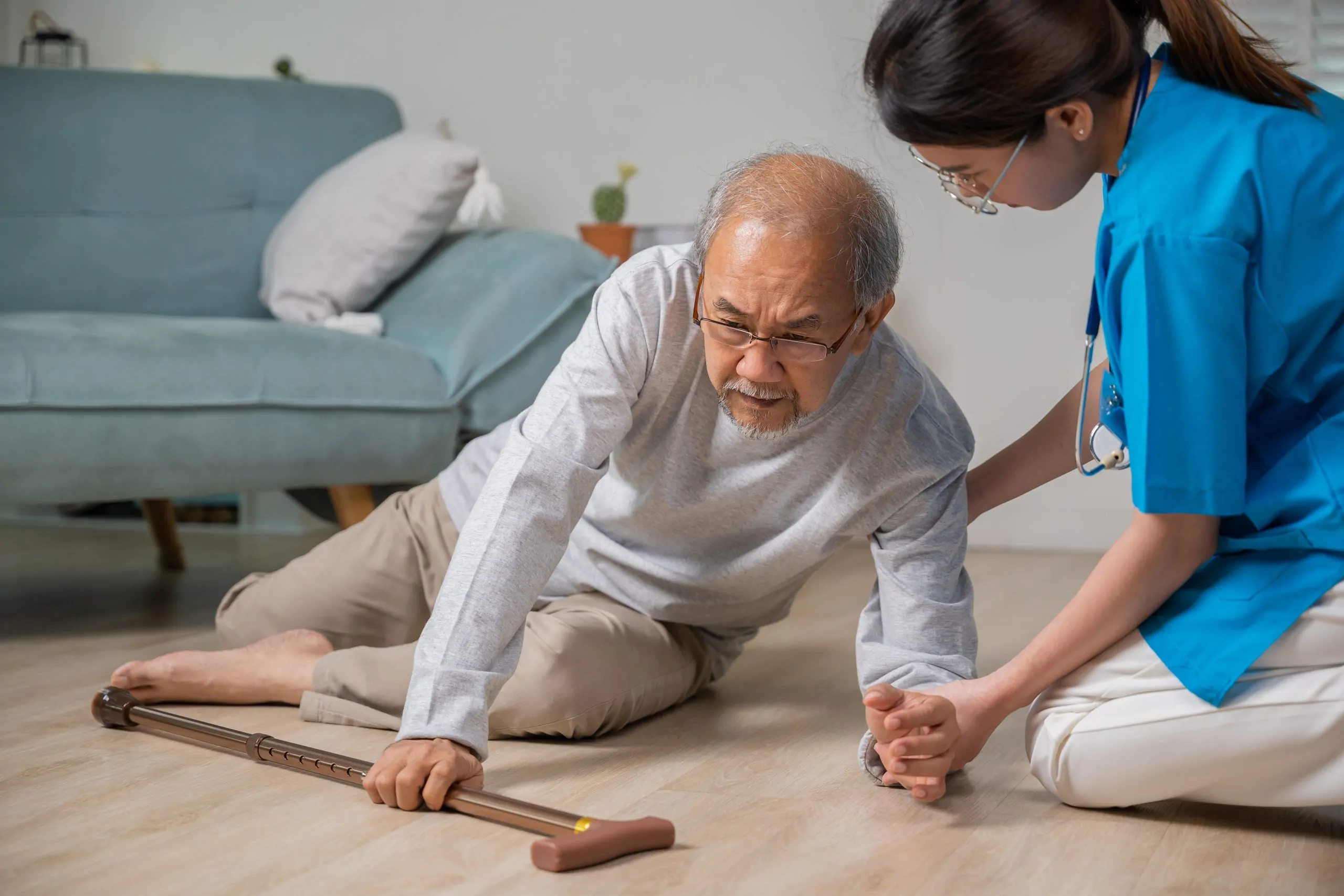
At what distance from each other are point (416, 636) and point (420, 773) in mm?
625

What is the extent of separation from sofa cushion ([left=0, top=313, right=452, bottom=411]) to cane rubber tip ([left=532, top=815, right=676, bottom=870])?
108 cm

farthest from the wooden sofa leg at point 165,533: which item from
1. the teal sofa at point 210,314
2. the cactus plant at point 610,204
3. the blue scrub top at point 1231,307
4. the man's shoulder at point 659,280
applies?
the blue scrub top at point 1231,307

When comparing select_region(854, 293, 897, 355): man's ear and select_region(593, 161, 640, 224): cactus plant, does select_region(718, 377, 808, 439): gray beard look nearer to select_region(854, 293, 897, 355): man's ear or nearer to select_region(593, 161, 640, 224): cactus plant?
select_region(854, 293, 897, 355): man's ear

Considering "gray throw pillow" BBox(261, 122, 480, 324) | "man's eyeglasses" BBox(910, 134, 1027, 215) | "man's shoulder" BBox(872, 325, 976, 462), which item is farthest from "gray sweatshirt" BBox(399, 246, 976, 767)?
"gray throw pillow" BBox(261, 122, 480, 324)

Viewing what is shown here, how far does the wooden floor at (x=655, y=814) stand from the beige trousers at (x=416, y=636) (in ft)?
0.11

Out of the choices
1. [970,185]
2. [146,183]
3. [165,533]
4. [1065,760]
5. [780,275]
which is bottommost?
[165,533]

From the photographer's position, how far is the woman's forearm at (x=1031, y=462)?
4.91ft

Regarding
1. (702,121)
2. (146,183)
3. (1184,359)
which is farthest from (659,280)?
(702,121)

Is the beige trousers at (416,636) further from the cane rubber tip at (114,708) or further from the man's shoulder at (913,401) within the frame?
the man's shoulder at (913,401)

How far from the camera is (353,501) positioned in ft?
7.33

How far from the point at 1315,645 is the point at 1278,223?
0.37 meters

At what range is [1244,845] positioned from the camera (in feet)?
3.77

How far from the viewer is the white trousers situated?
113 cm

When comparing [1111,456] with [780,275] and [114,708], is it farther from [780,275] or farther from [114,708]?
[114,708]
